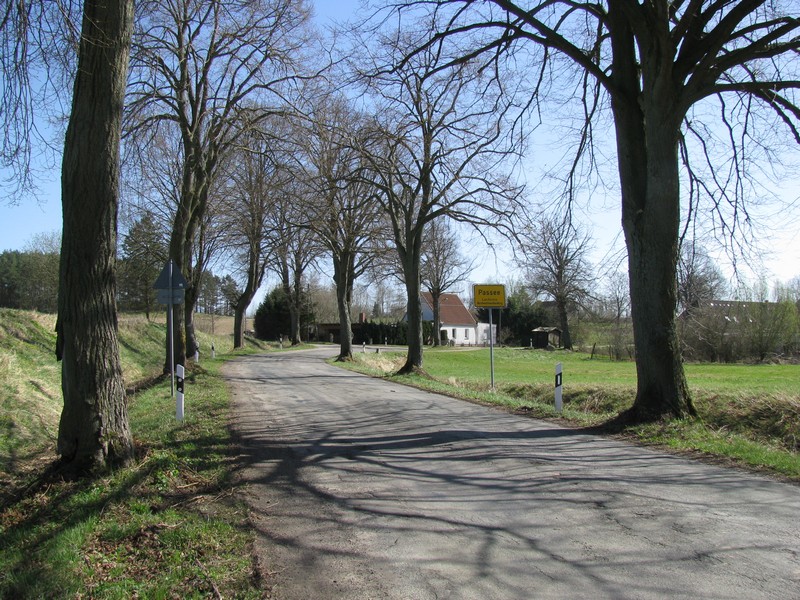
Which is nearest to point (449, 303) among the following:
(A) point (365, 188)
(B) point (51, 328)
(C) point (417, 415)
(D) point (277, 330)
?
(D) point (277, 330)

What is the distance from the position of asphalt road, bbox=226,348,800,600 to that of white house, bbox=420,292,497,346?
79.4 m

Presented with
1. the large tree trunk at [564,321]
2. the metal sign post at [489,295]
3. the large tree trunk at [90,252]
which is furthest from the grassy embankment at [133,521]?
the large tree trunk at [564,321]

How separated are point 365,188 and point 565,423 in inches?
652

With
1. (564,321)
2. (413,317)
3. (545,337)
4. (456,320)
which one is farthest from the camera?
(456,320)

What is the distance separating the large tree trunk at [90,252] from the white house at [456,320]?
8066 cm

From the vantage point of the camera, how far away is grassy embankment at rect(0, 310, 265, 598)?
4176 mm

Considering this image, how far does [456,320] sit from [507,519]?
8568cm

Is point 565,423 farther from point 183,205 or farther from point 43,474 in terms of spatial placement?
point 183,205

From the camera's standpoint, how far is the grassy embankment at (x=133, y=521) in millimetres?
4176

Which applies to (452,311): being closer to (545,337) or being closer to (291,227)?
(545,337)

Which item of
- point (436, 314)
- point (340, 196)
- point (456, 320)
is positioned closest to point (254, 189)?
point (340, 196)

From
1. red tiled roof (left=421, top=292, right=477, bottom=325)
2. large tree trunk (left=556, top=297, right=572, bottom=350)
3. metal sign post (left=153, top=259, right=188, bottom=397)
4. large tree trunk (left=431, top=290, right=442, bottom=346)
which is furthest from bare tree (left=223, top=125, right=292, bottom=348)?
red tiled roof (left=421, top=292, right=477, bottom=325)

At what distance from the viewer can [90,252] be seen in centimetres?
658

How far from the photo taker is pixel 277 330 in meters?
73.4
